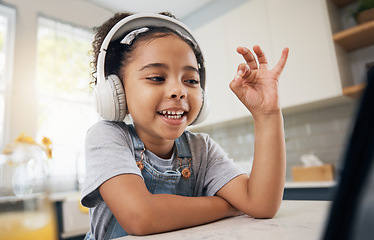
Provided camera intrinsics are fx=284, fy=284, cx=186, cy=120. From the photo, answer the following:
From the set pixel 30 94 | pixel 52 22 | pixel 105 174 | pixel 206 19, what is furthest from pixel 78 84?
pixel 105 174

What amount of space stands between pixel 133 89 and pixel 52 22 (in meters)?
3.08

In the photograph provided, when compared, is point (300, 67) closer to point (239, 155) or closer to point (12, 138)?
point (239, 155)

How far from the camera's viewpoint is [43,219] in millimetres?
281

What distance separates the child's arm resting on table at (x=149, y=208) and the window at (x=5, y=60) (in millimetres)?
2804

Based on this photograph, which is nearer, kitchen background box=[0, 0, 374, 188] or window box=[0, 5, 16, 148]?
kitchen background box=[0, 0, 374, 188]

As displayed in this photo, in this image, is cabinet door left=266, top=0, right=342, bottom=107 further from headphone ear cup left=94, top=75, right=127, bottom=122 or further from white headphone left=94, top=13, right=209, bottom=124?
headphone ear cup left=94, top=75, right=127, bottom=122

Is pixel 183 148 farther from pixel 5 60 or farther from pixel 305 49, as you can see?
pixel 5 60

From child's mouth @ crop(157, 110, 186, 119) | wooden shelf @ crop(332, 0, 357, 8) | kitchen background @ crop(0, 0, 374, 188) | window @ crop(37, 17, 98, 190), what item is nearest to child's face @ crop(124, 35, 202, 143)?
child's mouth @ crop(157, 110, 186, 119)

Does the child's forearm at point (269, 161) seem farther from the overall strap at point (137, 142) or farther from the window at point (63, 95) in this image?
the window at point (63, 95)

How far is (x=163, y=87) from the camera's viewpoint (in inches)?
31.1

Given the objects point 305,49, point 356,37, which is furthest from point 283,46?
point 356,37

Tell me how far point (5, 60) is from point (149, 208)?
10.4ft

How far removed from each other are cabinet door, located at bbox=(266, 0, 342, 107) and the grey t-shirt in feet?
5.45

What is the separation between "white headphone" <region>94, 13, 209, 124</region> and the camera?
2.57 ft
